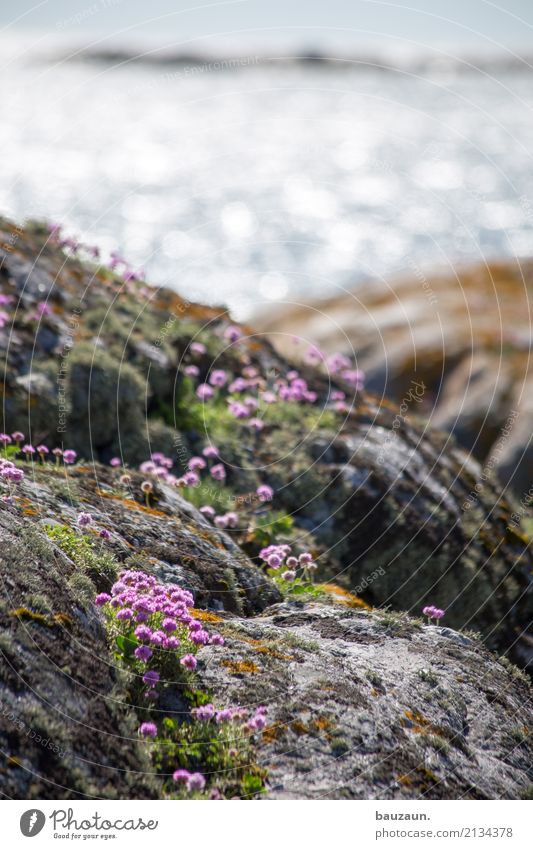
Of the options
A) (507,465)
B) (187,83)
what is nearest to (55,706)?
(507,465)

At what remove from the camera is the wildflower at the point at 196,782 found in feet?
16.9

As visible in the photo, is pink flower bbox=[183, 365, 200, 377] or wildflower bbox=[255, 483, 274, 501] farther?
pink flower bbox=[183, 365, 200, 377]

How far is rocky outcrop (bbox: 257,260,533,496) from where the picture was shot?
1833 centimetres

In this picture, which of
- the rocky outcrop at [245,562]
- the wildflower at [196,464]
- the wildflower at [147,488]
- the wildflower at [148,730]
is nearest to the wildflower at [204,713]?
the rocky outcrop at [245,562]

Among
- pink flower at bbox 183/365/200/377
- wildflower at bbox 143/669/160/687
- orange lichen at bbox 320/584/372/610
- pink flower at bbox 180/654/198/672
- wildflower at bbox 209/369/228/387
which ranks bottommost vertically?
wildflower at bbox 143/669/160/687

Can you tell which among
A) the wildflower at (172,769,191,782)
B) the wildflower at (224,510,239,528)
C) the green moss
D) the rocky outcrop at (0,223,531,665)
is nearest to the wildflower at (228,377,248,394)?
the rocky outcrop at (0,223,531,665)

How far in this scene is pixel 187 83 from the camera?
117 metres

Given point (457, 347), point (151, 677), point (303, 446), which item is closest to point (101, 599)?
point (151, 677)

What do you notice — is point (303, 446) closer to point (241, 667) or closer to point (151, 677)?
point (241, 667)

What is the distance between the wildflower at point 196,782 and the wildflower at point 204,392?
7.31 metres

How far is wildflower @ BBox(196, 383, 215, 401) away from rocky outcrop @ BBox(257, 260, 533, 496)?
4.01 metres

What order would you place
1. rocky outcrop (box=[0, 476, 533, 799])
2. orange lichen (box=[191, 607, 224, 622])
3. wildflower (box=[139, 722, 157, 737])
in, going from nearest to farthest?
rocky outcrop (box=[0, 476, 533, 799]), wildflower (box=[139, 722, 157, 737]), orange lichen (box=[191, 607, 224, 622])

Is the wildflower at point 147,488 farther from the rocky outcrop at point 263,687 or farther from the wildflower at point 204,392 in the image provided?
the wildflower at point 204,392

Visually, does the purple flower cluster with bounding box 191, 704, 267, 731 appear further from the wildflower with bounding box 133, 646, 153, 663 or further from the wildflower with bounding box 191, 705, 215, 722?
the wildflower with bounding box 133, 646, 153, 663
